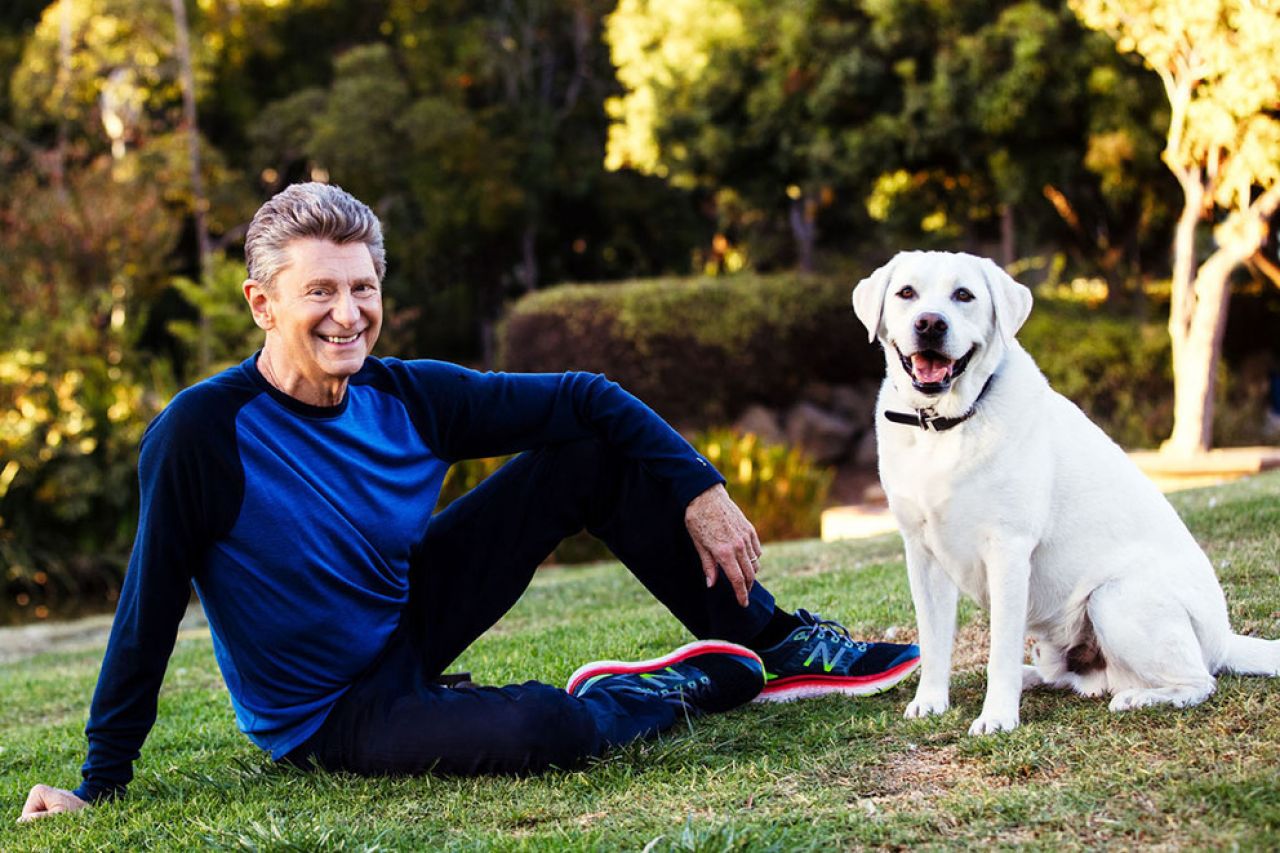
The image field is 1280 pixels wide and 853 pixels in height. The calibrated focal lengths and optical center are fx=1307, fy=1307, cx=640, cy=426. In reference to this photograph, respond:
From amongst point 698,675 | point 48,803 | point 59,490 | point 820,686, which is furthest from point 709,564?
point 59,490

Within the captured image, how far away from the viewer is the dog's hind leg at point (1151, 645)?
3354 mm

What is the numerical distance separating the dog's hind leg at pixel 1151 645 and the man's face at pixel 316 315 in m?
2.06

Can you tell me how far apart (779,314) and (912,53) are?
3551 mm

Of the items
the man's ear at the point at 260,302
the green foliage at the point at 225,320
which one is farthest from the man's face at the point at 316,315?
the green foliage at the point at 225,320

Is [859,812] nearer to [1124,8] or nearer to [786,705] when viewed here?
[786,705]

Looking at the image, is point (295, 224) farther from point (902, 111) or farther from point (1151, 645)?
point (902, 111)

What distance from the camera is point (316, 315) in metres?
3.27

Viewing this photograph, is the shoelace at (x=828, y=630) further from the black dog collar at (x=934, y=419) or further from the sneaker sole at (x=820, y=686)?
the black dog collar at (x=934, y=419)

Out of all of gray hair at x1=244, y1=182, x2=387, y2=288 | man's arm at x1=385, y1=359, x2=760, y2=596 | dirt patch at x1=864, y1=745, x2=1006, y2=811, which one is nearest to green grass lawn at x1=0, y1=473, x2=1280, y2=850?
dirt patch at x1=864, y1=745, x2=1006, y2=811

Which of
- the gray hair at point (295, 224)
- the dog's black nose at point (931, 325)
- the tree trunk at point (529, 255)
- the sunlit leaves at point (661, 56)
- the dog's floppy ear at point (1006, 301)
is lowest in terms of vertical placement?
the dog's black nose at point (931, 325)

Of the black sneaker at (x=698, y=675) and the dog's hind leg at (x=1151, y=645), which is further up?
the dog's hind leg at (x=1151, y=645)

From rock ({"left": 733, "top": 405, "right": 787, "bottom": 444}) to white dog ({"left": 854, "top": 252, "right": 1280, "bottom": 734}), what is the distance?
13159mm

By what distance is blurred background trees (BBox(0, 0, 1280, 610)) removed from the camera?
1230cm

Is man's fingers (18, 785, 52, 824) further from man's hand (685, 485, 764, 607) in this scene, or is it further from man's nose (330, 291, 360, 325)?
man's hand (685, 485, 764, 607)
